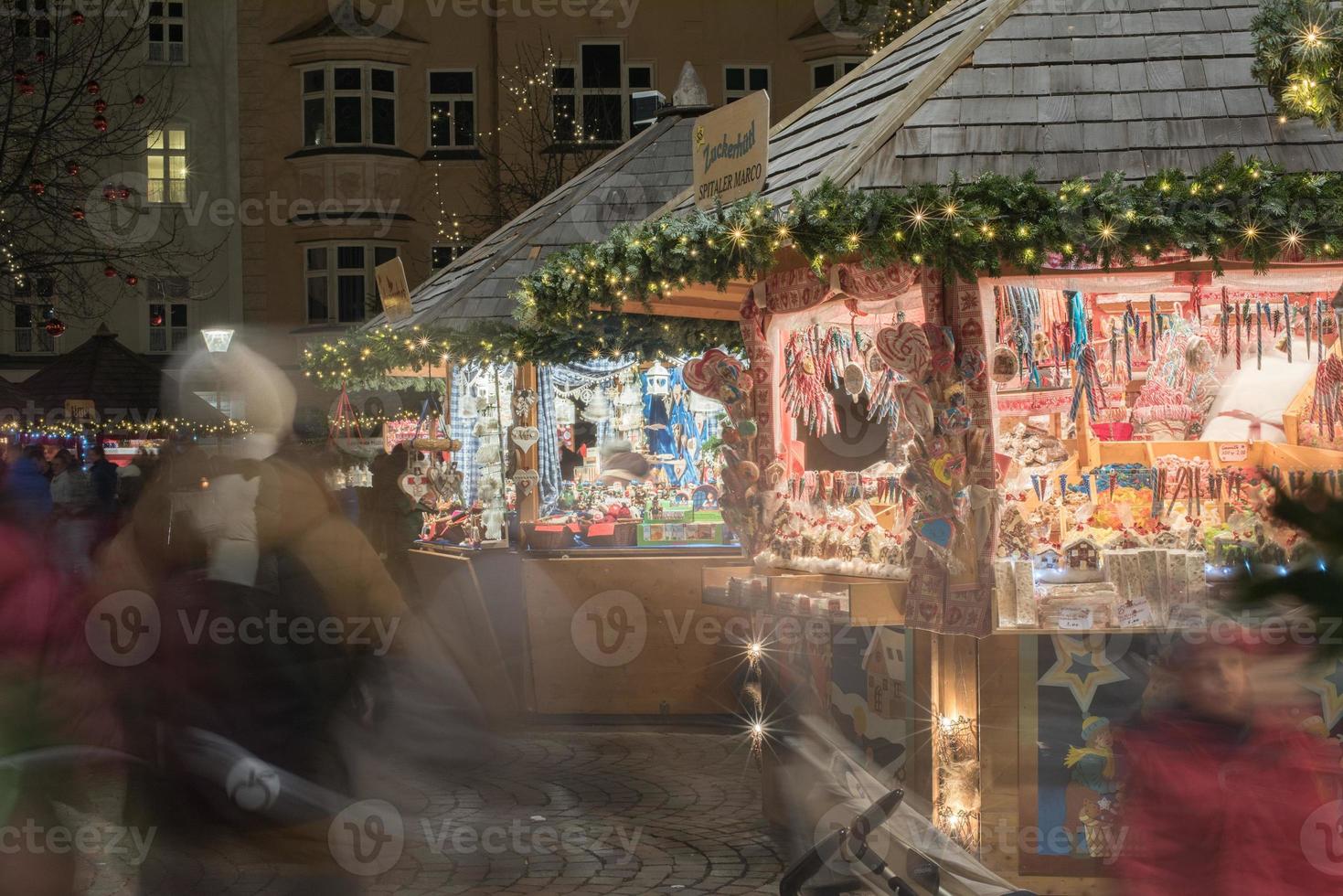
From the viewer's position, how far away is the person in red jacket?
3.10 m

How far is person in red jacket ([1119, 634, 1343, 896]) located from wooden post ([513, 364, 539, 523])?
27.2 feet

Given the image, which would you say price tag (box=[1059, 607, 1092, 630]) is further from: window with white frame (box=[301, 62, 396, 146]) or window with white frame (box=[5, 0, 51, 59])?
window with white frame (box=[301, 62, 396, 146])

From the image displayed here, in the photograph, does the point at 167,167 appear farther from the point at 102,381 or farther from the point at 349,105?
the point at 102,381

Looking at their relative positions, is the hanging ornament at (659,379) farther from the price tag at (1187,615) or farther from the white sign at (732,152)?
the price tag at (1187,615)

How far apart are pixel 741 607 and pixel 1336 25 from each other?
3.85m

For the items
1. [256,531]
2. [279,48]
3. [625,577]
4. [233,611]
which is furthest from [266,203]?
[233,611]

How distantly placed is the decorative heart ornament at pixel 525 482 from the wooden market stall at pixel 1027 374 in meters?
3.94

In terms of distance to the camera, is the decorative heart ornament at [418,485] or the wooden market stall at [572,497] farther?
the decorative heart ornament at [418,485]

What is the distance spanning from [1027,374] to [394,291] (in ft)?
23.8

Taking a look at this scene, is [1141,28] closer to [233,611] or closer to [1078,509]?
[1078,509]

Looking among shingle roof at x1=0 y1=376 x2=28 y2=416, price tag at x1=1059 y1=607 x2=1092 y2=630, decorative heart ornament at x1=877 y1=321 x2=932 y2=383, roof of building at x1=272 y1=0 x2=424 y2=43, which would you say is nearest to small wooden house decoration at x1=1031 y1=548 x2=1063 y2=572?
price tag at x1=1059 y1=607 x2=1092 y2=630

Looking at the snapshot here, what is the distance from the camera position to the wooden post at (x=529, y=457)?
37.3 ft

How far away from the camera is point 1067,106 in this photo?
21.5 ft

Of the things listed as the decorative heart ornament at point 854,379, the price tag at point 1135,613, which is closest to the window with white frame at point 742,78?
the decorative heart ornament at point 854,379
